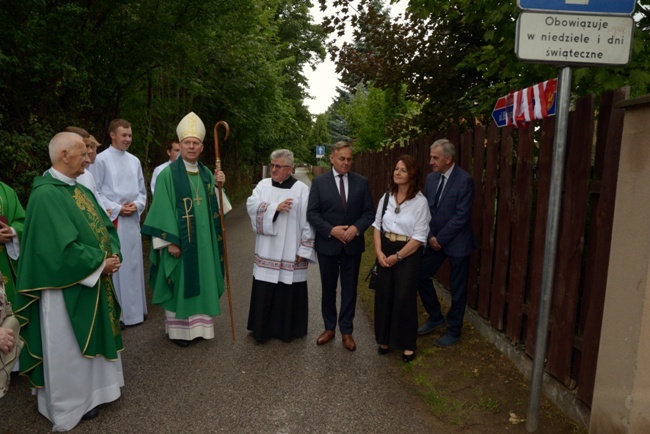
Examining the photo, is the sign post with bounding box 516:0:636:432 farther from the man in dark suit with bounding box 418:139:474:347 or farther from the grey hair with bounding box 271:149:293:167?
the grey hair with bounding box 271:149:293:167

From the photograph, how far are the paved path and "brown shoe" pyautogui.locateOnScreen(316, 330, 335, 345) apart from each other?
0.06m

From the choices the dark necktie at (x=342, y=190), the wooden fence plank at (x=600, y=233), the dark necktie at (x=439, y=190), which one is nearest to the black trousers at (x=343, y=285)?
the dark necktie at (x=342, y=190)

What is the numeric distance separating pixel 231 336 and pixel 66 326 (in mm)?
2035

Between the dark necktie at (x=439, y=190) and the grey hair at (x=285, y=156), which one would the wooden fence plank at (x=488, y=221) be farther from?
the grey hair at (x=285, y=156)

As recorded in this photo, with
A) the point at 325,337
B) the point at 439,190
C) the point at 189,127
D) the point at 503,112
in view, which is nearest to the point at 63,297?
the point at 189,127

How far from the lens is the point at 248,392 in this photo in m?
3.87

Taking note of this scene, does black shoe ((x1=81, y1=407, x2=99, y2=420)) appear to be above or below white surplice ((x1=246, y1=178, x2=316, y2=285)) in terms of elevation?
below

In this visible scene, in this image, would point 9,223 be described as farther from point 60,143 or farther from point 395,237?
point 395,237

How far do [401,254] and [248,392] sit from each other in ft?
5.66

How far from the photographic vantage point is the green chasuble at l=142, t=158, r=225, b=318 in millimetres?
4801

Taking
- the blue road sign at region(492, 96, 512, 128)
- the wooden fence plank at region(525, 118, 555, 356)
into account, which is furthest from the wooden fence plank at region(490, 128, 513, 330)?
the wooden fence plank at region(525, 118, 555, 356)

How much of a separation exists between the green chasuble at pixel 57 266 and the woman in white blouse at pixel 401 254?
234cm

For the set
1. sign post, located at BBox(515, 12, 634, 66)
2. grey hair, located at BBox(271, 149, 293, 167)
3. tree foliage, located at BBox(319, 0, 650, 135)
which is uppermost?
tree foliage, located at BBox(319, 0, 650, 135)

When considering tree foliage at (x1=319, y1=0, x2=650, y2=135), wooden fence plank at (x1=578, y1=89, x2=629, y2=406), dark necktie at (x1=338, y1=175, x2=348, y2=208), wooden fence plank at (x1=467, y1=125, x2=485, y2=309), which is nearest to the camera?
wooden fence plank at (x1=578, y1=89, x2=629, y2=406)
